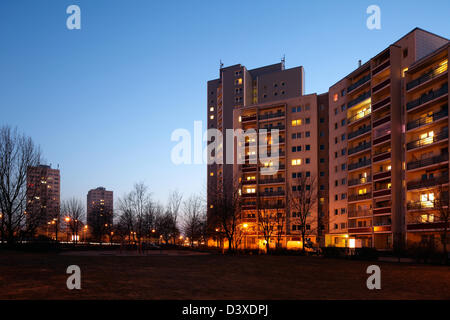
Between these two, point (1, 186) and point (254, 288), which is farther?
point (1, 186)

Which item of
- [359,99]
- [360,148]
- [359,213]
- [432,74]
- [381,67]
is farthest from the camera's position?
[359,99]

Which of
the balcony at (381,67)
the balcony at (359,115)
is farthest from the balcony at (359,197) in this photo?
the balcony at (381,67)

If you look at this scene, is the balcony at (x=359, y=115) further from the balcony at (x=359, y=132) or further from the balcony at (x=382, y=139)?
the balcony at (x=382, y=139)

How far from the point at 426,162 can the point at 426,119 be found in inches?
254

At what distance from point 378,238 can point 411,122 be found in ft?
66.7

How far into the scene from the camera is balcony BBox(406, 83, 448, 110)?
56.4m

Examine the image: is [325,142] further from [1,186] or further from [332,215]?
[1,186]

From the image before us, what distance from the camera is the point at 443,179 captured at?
176ft

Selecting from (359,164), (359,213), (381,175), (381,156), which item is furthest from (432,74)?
(359,213)

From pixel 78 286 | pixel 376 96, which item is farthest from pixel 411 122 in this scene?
pixel 78 286

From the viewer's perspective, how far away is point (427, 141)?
5969 centimetres

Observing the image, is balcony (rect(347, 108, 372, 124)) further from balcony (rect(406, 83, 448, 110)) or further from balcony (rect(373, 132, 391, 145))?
balcony (rect(406, 83, 448, 110))

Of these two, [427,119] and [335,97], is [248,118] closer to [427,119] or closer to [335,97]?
[335,97]

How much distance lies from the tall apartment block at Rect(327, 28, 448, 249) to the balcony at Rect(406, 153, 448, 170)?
3.14 ft
